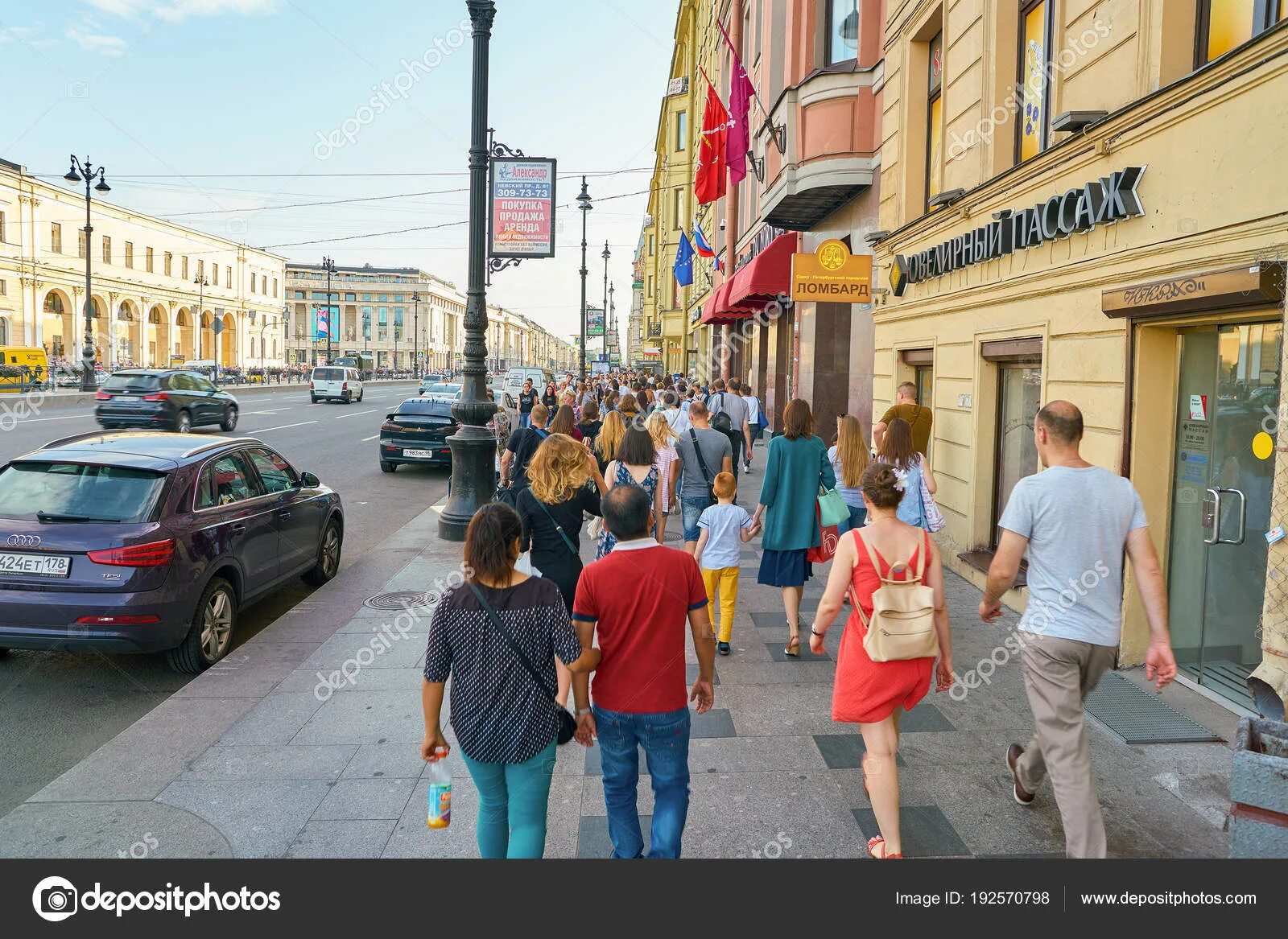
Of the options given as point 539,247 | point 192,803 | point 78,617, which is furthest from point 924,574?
point 539,247

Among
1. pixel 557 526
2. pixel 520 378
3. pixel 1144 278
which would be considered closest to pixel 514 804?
pixel 557 526

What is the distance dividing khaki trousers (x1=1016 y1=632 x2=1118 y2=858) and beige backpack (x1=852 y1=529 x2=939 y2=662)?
0.50 metres

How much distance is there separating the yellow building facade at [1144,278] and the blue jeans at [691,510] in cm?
284

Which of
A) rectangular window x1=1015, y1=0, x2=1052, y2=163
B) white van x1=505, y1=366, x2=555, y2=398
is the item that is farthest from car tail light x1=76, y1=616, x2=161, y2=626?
white van x1=505, y1=366, x2=555, y2=398

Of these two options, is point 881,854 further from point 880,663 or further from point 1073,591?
point 1073,591

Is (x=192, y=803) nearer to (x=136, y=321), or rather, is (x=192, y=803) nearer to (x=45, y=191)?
(x=45, y=191)

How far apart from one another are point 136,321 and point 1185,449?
90589 millimetres

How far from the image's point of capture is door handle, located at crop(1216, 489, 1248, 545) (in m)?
5.08

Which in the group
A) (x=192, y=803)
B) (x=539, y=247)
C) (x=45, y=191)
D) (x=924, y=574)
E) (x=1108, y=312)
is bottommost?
(x=192, y=803)

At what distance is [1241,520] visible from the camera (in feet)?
17.2

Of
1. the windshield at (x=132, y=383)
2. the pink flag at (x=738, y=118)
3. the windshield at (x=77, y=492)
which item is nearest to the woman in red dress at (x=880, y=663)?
the windshield at (x=77, y=492)

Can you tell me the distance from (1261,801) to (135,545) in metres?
6.03

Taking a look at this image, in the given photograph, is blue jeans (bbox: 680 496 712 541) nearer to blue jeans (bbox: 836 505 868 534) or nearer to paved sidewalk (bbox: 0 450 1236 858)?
blue jeans (bbox: 836 505 868 534)

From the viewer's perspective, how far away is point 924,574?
3764 millimetres
